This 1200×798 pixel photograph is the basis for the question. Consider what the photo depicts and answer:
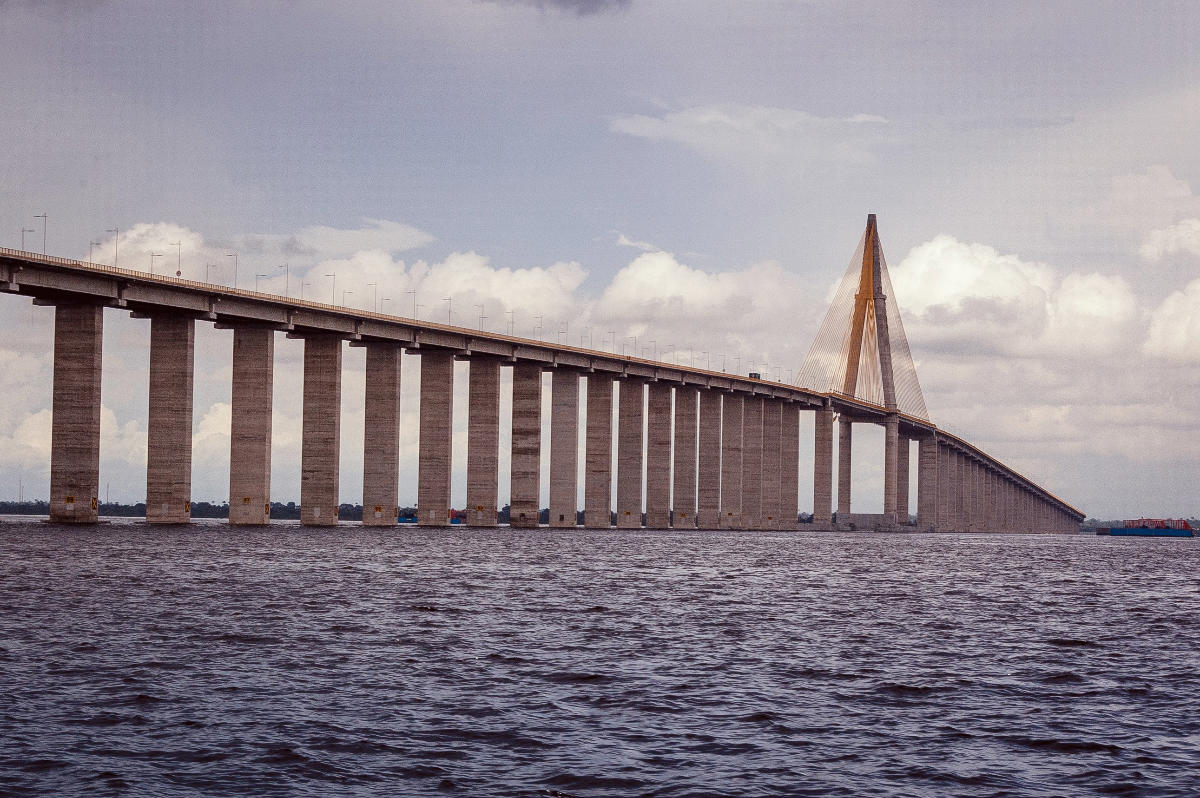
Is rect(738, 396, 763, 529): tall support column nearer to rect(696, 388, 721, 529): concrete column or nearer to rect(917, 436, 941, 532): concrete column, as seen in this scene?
rect(696, 388, 721, 529): concrete column

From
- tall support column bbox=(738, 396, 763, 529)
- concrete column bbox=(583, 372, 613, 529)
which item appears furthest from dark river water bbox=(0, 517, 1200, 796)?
tall support column bbox=(738, 396, 763, 529)

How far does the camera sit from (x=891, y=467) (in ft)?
554

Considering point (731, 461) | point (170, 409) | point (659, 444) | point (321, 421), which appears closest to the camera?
point (170, 409)

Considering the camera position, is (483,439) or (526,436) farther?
(526,436)

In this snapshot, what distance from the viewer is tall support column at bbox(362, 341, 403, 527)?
109688 mm

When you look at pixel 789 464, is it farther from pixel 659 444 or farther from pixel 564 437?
pixel 564 437

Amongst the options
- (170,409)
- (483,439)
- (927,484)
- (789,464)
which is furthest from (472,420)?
(927,484)

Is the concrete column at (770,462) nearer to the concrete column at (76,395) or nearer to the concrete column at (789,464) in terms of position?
the concrete column at (789,464)

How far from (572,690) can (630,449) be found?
120 m

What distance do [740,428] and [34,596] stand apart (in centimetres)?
12846

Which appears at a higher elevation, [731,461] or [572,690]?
[731,461]

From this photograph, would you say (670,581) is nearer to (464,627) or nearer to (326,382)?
(464,627)

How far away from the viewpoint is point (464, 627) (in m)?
31.9

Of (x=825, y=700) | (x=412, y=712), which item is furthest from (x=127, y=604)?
(x=825, y=700)
